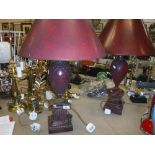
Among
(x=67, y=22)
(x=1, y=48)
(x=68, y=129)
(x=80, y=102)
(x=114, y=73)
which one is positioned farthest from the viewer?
(x=1, y=48)

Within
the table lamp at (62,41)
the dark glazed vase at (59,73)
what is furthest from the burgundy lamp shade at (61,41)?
the dark glazed vase at (59,73)

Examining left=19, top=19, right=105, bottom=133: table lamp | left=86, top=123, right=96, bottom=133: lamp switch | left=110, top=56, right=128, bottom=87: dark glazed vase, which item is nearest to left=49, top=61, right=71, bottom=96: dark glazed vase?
left=19, top=19, right=105, bottom=133: table lamp

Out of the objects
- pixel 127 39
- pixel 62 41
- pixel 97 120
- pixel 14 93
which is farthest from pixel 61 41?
pixel 14 93

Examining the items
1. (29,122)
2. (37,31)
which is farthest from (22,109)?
(37,31)

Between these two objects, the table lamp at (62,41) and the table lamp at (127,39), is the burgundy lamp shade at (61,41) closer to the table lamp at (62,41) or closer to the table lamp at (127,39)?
the table lamp at (62,41)

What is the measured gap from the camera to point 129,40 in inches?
39.9

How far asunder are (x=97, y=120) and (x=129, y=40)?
1.43 feet

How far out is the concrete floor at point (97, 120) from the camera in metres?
0.99

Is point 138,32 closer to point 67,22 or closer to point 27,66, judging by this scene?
point 67,22

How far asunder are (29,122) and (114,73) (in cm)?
53

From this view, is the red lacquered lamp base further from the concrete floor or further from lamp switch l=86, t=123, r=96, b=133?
lamp switch l=86, t=123, r=96, b=133

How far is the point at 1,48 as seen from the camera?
5.35 ft

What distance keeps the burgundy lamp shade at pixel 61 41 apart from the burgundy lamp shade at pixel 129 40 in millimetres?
299

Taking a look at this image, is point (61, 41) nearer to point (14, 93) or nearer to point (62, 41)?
point (62, 41)
